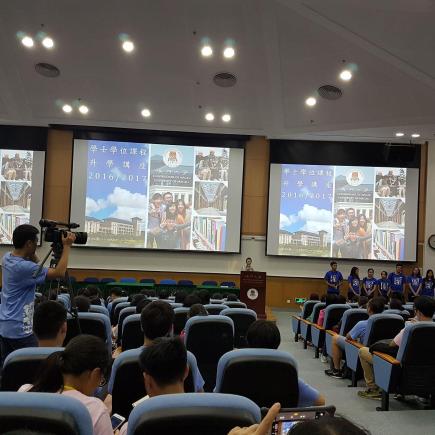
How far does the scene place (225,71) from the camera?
9539 mm

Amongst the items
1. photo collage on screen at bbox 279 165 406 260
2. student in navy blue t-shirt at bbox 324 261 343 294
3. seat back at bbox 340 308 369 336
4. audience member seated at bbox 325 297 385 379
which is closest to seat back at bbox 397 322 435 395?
audience member seated at bbox 325 297 385 379

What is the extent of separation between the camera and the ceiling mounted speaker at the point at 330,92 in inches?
376

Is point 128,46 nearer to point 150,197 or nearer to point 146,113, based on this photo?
point 146,113

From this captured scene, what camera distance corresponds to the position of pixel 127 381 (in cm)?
223

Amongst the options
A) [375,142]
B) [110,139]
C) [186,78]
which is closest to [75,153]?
[110,139]

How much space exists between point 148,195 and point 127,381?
10.3 m

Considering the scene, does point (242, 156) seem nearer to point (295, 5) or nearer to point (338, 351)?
point (295, 5)

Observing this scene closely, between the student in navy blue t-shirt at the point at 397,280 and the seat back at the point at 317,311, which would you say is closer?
the seat back at the point at 317,311

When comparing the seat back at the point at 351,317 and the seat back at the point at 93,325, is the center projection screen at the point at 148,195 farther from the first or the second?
the seat back at the point at 93,325

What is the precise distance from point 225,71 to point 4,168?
22.2 ft

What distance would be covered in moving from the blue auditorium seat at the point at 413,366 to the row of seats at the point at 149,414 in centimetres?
307

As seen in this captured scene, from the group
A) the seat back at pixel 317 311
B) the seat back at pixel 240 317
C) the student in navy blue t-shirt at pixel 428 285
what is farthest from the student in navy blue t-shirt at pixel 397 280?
the seat back at pixel 240 317

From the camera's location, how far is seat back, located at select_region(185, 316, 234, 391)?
3.67m

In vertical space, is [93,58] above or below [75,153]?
above
